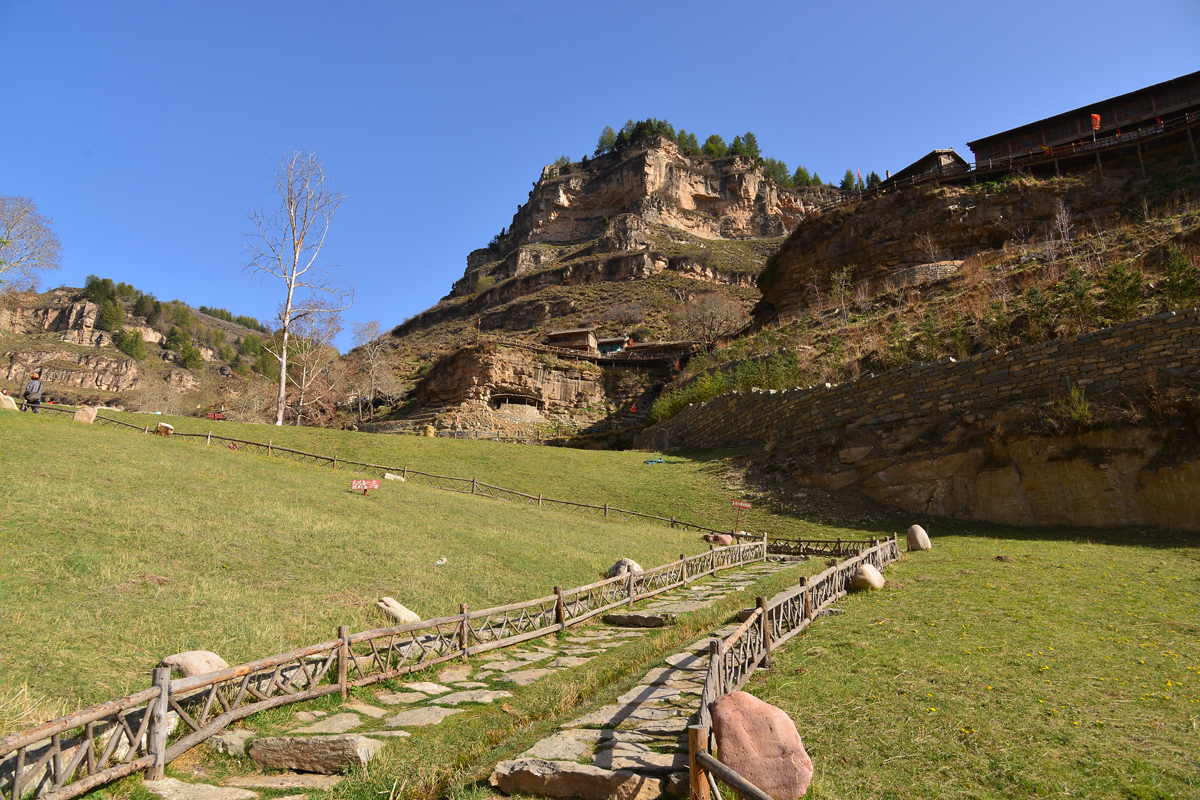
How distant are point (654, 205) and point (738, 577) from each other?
94.7 m

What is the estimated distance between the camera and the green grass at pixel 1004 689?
3710 mm

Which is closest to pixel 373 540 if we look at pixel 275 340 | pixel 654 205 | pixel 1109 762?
pixel 1109 762

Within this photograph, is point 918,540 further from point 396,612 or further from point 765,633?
point 396,612

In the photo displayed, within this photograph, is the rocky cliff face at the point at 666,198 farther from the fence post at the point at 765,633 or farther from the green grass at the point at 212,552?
the fence post at the point at 765,633

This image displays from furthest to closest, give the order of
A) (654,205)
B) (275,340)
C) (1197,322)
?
(654,205) < (275,340) < (1197,322)

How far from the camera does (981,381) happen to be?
1802cm

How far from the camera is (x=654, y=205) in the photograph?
99.6 m

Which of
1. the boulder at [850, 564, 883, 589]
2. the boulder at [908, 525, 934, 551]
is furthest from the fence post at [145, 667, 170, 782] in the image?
→ the boulder at [908, 525, 934, 551]

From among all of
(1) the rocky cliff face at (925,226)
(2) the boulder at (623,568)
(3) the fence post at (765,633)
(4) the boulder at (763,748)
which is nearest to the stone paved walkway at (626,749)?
(4) the boulder at (763,748)

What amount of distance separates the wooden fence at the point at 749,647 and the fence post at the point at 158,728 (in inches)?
165

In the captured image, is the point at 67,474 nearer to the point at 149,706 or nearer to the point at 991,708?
the point at 149,706

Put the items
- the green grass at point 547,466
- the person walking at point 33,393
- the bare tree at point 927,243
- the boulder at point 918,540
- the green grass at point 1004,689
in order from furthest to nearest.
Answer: the bare tree at point 927,243 → the green grass at point 547,466 → the person walking at point 33,393 → the boulder at point 918,540 → the green grass at point 1004,689

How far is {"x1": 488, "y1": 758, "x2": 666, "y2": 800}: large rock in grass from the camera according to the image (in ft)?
12.6

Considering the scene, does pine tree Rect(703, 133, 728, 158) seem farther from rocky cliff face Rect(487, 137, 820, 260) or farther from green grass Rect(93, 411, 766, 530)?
green grass Rect(93, 411, 766, 530)
